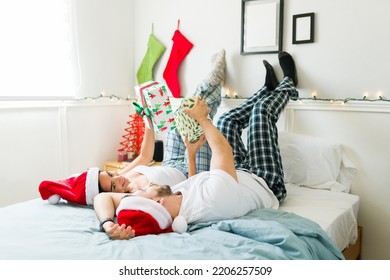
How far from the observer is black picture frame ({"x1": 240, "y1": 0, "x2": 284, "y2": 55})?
2502 millimetres

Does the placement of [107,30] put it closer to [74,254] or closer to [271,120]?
[271,120]

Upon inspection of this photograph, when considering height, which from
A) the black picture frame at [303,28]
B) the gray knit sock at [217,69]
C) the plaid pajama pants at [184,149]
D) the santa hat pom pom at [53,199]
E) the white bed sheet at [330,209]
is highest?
the black picture frame at [303,28]

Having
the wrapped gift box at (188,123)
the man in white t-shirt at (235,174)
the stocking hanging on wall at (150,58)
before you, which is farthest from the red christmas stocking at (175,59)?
the wrapped gift box at (188,123)

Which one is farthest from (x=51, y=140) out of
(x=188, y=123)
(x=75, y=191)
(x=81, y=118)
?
(x=188, y=123)

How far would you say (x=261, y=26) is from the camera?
8.43 feet

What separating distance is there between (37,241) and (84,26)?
2.07 metres

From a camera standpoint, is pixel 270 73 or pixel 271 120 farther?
pixel 270 73

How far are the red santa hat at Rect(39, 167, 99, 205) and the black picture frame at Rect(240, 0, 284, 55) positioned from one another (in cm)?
146

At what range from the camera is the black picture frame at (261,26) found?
2502mm

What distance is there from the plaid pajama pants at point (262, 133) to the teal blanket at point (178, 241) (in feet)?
1.37

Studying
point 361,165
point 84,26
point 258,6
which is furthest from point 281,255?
point 84,26

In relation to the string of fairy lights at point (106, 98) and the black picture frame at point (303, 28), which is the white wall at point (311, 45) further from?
the string of fairy lights at point (106, 98)
